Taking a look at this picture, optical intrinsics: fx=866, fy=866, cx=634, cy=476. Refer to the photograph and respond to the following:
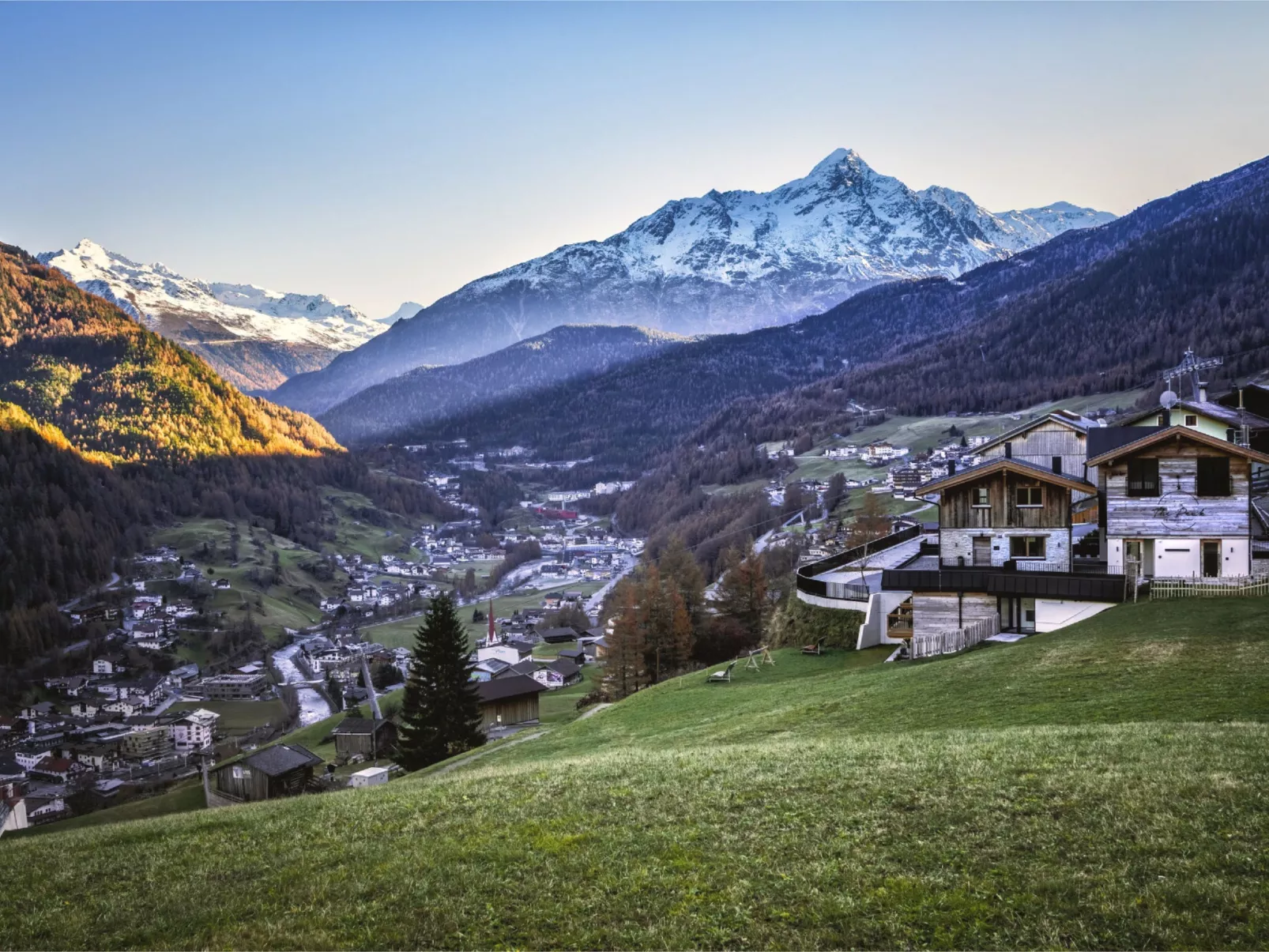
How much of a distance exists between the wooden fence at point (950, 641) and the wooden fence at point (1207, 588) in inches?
262

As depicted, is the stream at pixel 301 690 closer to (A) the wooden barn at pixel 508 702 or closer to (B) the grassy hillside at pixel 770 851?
(A) the wooden barn at pixel 508 702

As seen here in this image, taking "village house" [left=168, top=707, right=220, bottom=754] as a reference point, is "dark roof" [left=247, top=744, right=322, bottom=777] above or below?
above

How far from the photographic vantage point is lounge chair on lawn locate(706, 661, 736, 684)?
137 ft

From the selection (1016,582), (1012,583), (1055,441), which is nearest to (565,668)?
(1055,441)

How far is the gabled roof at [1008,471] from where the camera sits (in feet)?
125

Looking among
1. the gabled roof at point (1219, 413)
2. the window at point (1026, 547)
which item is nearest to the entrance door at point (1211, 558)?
the window at point (1026, 547)

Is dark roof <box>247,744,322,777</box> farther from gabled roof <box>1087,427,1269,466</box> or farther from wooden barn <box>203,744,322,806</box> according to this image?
gabled roof <box>1087,427,1269,466</box>

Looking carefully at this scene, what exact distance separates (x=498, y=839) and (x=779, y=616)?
138 feet

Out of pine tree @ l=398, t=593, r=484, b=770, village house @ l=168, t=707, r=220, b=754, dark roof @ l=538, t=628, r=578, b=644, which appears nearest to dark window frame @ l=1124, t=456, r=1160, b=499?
pine tree @ l=398, t=593, r=484, b=770

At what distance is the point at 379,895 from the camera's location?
39.1ft

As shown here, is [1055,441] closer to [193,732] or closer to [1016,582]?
[1016,582]

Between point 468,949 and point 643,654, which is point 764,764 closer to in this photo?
point 468,949

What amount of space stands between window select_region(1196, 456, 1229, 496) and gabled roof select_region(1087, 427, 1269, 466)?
1.56 feet

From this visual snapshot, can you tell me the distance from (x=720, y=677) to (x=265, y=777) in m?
40.3
